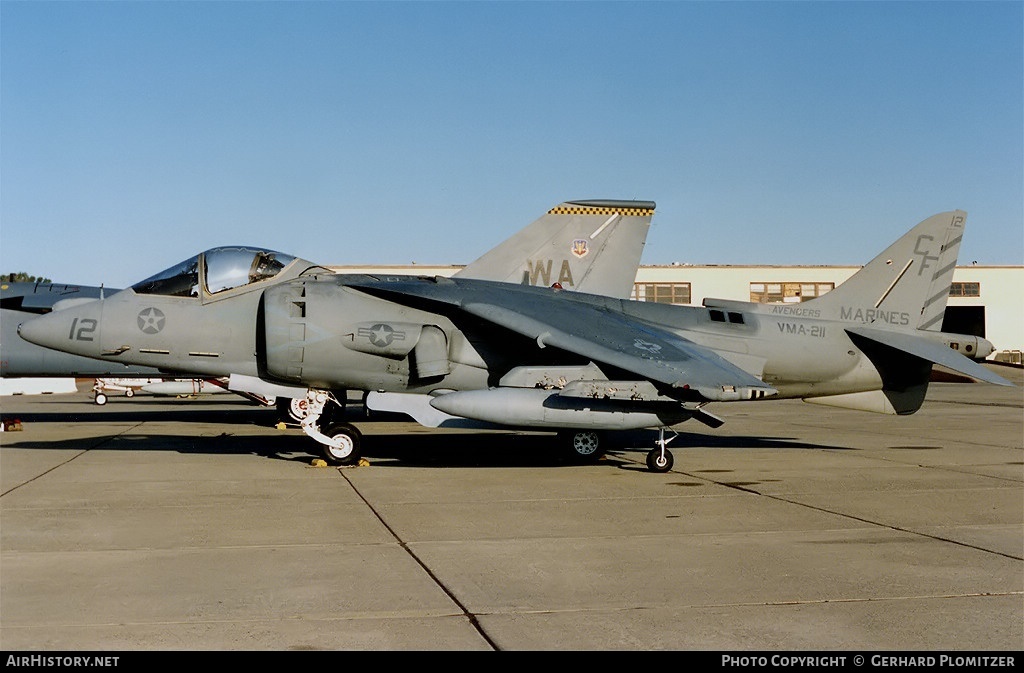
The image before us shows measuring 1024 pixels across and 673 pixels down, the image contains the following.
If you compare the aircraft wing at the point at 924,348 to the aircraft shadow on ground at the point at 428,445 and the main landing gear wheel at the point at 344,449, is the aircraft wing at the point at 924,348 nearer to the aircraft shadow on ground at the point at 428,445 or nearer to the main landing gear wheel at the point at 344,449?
the aircraft shadow on ground at the point at 428,445

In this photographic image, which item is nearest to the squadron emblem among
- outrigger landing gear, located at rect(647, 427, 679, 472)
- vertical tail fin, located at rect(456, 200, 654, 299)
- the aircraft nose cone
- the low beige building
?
the aircraft nose cone

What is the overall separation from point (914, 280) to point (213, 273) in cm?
1013

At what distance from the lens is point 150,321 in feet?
41.4

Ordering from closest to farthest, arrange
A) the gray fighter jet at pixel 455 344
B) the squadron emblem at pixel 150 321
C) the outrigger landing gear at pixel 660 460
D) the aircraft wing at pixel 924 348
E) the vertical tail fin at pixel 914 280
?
the gray fighter jet at pixel 455 344 < the outrigger landing gear at pixel 660 460 < the squadron emblem at pixel 150 321 < the aircraft wing at pixel 924 348 < the vertical tail fin at pixel 914 280

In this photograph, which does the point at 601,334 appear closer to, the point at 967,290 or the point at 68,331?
the point at 68,331

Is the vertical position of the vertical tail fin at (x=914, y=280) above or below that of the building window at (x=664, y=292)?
below

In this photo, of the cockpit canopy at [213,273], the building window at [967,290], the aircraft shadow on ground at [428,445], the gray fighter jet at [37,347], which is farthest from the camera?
the building window at [967,290]

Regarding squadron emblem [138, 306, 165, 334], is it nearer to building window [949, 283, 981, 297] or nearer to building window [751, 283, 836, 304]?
building window [751, 283, 836, 304]

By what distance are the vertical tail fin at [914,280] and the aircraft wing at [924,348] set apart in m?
0.27

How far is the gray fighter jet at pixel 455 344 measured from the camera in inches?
461

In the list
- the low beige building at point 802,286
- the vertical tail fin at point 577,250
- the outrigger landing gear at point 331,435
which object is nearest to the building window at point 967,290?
the low beige building at point 802,286

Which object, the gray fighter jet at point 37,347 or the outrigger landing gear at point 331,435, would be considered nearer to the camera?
the outrigger landing gear at point 331,435

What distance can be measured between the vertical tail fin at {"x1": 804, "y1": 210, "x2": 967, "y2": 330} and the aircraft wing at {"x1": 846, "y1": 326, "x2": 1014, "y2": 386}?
27 cm
